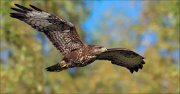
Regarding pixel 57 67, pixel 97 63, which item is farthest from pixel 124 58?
pixel 97 63

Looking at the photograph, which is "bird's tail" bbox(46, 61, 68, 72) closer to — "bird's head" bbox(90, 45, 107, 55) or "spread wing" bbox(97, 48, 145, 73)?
"bird's head" bbox(90, 45, 107, 55)

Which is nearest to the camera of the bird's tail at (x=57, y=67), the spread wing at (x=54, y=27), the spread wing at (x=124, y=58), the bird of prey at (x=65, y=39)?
the bird's tail at (x=57, y=67)

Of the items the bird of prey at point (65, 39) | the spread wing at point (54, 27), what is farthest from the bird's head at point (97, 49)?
the spread wing at point (54, 27)

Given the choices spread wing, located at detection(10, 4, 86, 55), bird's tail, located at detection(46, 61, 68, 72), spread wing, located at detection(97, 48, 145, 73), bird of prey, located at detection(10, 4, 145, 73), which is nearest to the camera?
→ bird's tail, located at detection(46, 61, 68, 72)

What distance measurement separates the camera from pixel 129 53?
1416 cm

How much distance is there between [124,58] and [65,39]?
1.53 m

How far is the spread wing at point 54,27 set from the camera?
13.3 metres

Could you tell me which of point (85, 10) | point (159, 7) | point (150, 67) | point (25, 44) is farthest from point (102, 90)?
point (25, 44)

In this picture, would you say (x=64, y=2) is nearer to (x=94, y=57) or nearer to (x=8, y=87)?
(x=8, y=87)

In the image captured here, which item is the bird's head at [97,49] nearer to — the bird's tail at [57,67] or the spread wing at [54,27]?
the spread wing at [54,27]

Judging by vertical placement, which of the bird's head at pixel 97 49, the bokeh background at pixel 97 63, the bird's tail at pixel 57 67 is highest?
the bird's head at pixel 97 49

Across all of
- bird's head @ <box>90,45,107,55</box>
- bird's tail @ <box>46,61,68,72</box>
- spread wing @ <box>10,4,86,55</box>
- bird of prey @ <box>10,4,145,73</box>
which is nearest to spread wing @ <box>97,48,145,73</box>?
bird of prey @ <box>10,4,145,73</box>

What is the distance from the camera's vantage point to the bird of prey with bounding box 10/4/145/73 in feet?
42.1

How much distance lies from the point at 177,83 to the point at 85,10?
535 centimetres
